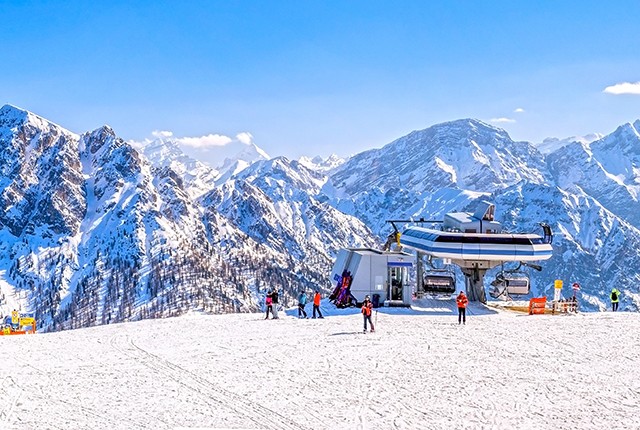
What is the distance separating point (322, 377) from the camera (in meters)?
26.8

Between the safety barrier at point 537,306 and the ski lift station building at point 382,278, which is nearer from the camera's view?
the safety barrier at point 537,306

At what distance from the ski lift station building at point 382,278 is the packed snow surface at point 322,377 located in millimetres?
8066

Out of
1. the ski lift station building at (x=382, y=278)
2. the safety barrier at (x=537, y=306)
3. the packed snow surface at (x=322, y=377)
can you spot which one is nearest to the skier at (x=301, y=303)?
the packed snow surface at (x=322, y=377)

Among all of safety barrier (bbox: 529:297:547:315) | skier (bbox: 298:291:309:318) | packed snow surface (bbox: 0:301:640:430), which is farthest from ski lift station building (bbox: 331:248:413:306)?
safety barrier (bbox: 529:297:547:315)

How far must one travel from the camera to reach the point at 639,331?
1574 inches

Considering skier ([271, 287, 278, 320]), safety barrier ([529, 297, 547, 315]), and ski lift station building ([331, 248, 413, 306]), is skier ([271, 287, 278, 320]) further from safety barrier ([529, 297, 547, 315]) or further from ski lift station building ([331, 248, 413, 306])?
safety barrier ([529, 297, 547, 315])

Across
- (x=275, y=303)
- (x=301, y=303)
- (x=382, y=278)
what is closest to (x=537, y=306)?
(x=382, y=278)

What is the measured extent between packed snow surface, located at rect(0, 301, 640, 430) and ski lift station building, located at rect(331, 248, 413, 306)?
318 inches

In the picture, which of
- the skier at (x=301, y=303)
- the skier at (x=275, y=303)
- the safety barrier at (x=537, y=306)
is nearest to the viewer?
the skier at (x=301, y=303)

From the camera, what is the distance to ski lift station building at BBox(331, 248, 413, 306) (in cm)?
4956

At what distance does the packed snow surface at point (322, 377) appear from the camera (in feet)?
70.2

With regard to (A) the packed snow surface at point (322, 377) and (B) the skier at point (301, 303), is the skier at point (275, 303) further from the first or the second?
(A) the packed snow surface at point (322, 377)

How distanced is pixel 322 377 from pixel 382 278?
77.8 ft

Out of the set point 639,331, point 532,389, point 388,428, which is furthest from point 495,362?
point 639,331
